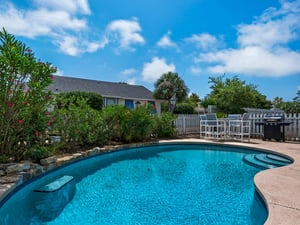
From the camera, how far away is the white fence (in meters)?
8.77

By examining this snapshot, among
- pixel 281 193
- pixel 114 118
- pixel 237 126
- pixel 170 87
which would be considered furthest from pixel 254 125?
pixel 170 87

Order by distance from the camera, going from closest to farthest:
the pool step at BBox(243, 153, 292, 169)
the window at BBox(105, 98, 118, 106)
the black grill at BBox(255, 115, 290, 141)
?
the pool step at BBox(243, 153, 292, 169) → the black grill at BBox(255, 115, 290, 141) → the window at BBox(105, 98, 118, 106)

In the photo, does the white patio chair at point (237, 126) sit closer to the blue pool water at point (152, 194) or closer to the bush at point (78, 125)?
the blue pool water at point (152, 194)

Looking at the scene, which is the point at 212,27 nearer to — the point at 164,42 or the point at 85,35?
the point at 164,42

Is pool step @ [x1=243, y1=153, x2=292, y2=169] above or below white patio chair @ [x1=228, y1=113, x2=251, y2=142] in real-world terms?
below

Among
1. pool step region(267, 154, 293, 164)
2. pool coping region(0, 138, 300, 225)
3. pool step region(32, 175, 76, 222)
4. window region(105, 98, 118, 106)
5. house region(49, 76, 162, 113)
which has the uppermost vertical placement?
house region(49, 76, 162, 113)

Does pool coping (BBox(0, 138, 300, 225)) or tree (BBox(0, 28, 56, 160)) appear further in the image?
tree (BBox(0, 28, 56, 160))

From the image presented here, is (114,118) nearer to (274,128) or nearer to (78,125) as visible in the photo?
(78,125)

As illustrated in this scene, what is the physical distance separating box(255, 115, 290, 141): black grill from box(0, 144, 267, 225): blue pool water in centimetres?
381

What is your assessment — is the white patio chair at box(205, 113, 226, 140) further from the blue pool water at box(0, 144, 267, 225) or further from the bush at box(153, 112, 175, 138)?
the blue pool water at box(0, 144, 267, 225)

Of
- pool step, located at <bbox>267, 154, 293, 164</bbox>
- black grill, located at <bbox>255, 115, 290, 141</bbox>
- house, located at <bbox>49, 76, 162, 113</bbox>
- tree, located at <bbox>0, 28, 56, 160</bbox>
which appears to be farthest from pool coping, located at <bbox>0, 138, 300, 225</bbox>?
house, located at <bbox>49, 76, 162, 113</bbox>

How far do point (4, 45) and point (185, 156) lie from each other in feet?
18.8

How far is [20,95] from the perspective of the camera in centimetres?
403

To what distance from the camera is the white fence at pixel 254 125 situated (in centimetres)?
877
